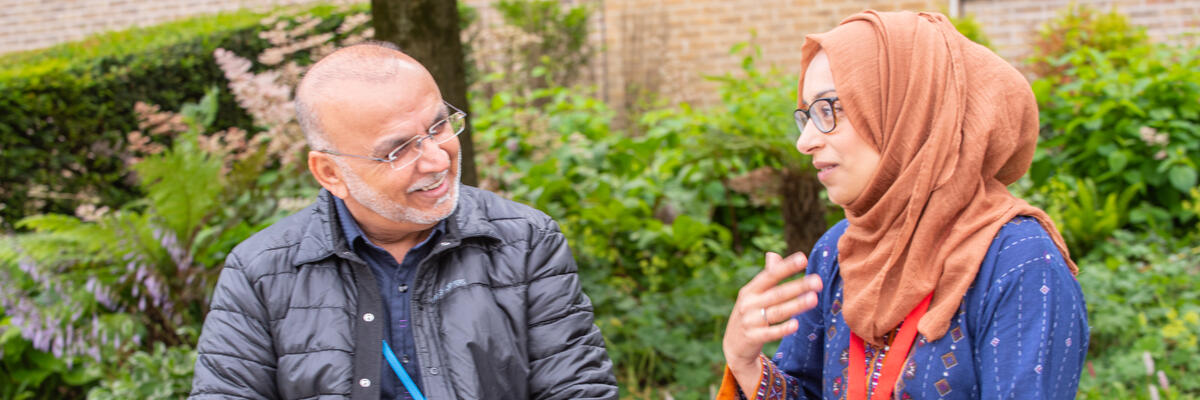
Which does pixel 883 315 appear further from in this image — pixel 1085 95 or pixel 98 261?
pixel 1085 95

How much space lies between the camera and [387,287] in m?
2.17

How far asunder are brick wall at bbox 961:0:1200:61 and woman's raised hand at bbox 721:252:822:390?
5.60 m

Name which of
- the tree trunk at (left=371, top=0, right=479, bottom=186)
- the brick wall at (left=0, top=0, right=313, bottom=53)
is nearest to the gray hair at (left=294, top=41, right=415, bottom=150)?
the tree trunk at (left=371, top=0, right=479, bottom=186)

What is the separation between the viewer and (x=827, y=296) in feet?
6.86

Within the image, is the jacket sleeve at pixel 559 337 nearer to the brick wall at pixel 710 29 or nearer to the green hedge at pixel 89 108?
the green hedge at pixel 89 108

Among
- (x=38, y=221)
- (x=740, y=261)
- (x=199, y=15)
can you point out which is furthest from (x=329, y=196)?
(x=199, y=15)

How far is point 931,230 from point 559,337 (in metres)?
0.88

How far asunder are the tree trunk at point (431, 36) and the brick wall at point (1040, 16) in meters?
4.50

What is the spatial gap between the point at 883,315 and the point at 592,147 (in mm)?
3625

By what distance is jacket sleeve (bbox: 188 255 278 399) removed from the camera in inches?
79.6

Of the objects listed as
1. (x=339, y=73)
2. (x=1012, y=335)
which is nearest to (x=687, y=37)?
(x=339, y=73)

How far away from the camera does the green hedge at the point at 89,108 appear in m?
5.41

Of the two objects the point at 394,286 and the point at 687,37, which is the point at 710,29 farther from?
the point at 394,286

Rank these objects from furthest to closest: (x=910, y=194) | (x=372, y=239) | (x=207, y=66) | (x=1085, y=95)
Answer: (x=207, y=66) → (x=1085, y=95) → (x=372, y=239) → (x=910, y=194)
